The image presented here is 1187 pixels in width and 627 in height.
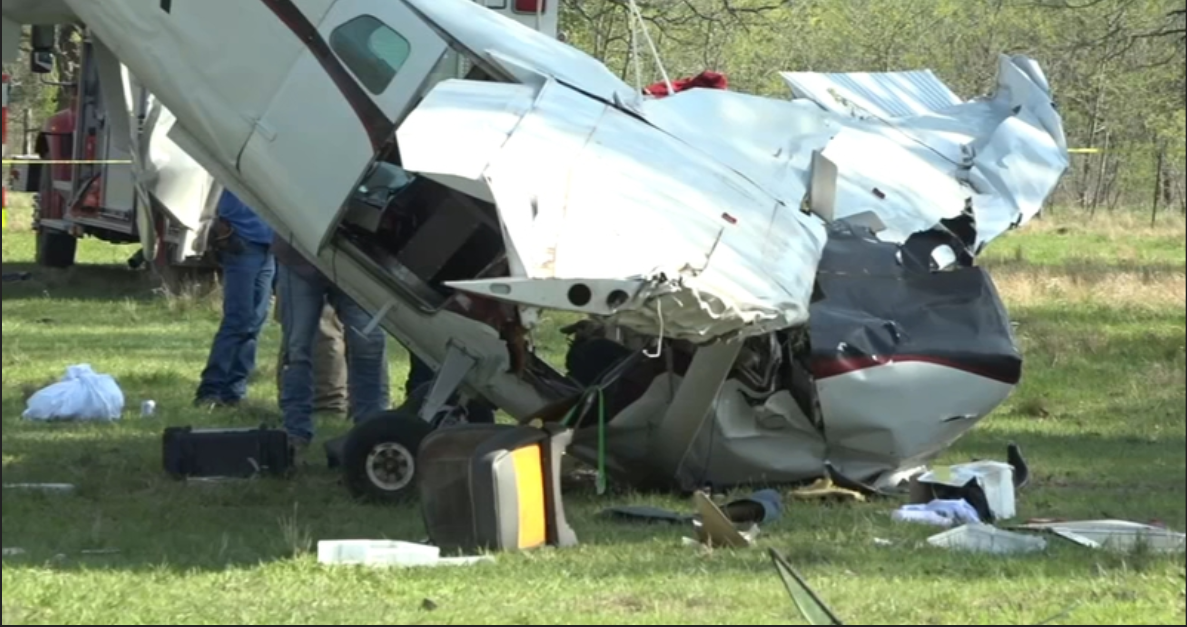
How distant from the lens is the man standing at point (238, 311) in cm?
1276

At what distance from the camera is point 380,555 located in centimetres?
748

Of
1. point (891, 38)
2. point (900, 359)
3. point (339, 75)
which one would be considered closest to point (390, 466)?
point (339, 75)

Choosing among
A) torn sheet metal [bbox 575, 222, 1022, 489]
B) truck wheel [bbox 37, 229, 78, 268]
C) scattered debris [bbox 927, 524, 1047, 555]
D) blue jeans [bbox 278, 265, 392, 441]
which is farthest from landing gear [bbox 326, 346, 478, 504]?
truck wheel [bbox 37, 229, 78, 268]

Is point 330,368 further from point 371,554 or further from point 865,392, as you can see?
point 371,554

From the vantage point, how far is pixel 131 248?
24391 mm

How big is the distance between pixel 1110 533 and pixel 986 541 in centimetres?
53

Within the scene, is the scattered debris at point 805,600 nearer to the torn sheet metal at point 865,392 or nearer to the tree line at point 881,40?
the torn sheet metal at point 865,392

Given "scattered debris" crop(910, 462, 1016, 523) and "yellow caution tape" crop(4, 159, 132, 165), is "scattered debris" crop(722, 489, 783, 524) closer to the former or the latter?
"scattered debris" crop(910, 462, 1016, 523)

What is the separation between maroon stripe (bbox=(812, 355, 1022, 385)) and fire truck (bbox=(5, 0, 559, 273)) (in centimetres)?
223

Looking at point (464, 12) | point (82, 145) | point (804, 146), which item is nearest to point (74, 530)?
point (464, 12)

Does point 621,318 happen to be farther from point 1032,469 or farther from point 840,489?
point 1032,469

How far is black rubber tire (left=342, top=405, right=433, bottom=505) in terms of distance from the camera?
363 inches

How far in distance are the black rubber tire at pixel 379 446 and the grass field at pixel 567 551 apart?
0.15m

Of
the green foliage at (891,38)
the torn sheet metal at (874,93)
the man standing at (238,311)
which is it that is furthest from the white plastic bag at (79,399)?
the green foliage at (891,38)
